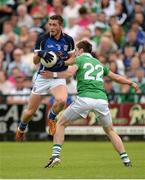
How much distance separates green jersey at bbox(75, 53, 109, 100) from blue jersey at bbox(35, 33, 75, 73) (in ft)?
5.52

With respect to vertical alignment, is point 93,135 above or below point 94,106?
below

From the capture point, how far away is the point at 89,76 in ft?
42.5

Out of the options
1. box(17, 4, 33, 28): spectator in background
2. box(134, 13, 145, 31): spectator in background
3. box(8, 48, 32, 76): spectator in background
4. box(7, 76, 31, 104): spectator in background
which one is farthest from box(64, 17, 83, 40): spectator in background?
box(7, 76, 31, 104): spectator in background

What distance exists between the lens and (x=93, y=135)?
2214 centimetres

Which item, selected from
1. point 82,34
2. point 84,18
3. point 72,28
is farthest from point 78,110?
point 84,18

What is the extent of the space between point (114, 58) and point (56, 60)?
28.1ft

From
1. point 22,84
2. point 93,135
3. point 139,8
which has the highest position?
point 139,8

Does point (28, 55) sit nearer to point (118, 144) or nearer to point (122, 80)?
point (122, 80)

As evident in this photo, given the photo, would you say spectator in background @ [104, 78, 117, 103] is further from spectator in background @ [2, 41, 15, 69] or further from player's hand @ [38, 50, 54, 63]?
player's hand @ [38, 50, 54, 63]

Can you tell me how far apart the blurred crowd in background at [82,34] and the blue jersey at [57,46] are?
7.13m

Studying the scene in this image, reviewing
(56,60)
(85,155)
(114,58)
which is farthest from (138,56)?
(56,60)

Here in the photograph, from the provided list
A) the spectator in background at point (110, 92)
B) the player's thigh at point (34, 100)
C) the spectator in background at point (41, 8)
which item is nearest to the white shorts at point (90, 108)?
the player's thigh at point (34, 100)

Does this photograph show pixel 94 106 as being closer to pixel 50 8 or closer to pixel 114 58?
pixel 114 58

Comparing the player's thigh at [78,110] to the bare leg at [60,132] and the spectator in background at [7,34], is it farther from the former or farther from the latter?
the spectator in background at [7,34]
